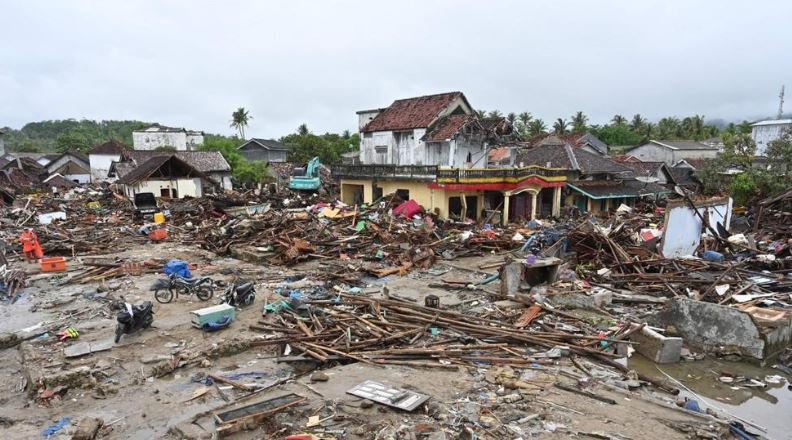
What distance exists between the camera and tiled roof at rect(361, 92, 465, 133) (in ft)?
103

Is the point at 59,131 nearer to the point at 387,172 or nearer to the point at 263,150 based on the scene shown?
the point at 263,150

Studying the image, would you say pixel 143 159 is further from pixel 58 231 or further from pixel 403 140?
pixel 403 140

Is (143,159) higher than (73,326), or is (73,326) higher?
(143,159)

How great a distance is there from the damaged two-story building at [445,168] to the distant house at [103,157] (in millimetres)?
32859

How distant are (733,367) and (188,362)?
1064cm

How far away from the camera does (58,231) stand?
22.6 meters

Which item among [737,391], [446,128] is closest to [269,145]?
[446,128]

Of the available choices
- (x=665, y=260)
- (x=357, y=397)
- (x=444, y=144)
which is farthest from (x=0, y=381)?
Answer: (x=444, y=144)

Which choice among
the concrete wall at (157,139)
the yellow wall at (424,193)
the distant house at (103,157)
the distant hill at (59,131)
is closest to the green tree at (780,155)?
the yellow wall at (424,193)

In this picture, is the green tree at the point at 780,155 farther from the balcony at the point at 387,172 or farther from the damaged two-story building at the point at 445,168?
the balcony at the point at 387,172

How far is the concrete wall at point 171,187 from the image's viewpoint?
1375 inches

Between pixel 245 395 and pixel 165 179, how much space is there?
32.9 metres

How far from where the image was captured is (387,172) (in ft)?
95.9

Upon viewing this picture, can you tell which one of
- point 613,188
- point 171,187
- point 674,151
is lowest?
point 613,188
